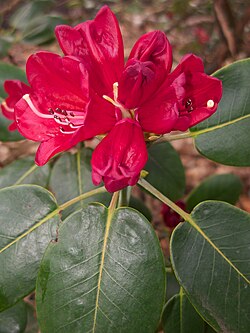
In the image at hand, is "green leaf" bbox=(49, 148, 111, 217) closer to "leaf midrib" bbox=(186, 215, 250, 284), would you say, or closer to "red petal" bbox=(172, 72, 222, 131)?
"leaf midrib" bbox=(186, 215, 250, 284)

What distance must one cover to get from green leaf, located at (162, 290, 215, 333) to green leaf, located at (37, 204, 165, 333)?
0.25 metres

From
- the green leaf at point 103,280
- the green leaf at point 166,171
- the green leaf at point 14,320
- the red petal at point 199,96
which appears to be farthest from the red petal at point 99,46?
the green leaf at point 14,320

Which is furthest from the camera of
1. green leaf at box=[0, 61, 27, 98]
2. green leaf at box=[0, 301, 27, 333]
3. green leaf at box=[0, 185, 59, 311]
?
green leaf at box=[0, 61, 27, 98]

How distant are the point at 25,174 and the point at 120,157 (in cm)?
54

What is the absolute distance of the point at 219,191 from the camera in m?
1.53

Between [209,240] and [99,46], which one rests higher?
[99,46]

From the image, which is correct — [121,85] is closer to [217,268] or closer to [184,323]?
[217,268]

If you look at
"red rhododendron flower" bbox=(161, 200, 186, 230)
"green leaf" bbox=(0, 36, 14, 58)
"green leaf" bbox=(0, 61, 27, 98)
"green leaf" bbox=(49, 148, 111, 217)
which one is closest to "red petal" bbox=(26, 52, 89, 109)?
"green leaf" bbox=(49, 148, 111, 217)

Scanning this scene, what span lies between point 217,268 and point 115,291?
0.58 ft

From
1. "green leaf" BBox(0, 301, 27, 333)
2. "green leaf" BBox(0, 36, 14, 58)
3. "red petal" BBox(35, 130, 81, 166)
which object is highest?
"red petal" BBox(35, 130, 81, 166)

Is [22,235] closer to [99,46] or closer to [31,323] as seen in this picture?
[99,46]

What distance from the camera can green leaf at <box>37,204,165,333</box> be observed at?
79 cm

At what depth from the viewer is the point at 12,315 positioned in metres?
1.20

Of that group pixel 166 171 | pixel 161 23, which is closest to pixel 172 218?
pixel 166 171
